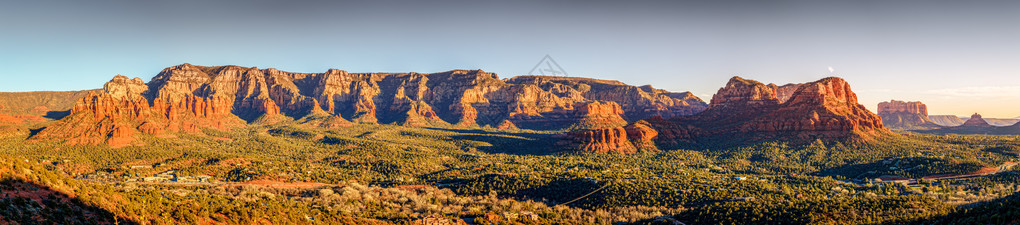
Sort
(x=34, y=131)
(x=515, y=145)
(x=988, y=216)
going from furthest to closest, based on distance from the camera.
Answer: (x=515, y=145) → (x=34, y=131) → (x=988, y=216)

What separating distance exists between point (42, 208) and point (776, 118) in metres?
159

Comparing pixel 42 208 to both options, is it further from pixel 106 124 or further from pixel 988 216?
pixel 106 124

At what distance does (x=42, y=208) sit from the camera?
90.1 ft

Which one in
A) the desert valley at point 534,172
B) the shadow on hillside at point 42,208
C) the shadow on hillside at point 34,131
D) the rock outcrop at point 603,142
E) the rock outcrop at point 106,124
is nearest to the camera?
the shadow on hillside at point 42,208

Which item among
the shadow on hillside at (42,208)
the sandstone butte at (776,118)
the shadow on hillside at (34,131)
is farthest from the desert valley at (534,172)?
the shadow on hillside at (34,131)

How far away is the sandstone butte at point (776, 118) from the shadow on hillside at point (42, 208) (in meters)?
139

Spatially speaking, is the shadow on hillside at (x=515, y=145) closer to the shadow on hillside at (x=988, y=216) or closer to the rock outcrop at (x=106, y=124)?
the rock outcrop at (x=106, y=124)

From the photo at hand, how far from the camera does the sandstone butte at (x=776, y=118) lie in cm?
12925

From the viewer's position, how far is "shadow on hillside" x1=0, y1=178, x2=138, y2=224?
25.0 metres

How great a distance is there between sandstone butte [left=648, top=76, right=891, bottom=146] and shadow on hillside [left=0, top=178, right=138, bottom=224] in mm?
139318

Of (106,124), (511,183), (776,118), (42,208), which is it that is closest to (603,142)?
(776,118)

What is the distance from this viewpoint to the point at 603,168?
10606 cm

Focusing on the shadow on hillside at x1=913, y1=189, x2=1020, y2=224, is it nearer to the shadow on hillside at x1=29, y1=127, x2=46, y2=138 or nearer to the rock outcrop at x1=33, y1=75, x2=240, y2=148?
the rock outcrop at x1=33, y1=75, x2=240, y2=148

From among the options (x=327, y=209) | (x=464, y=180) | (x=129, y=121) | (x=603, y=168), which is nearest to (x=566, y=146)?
(x=603, y=168)
